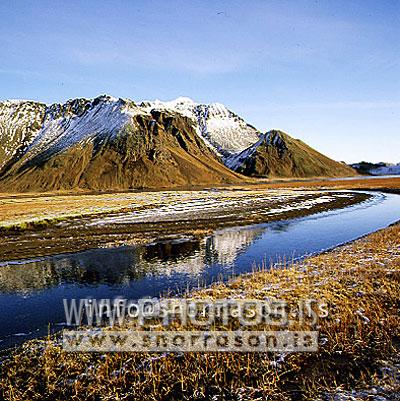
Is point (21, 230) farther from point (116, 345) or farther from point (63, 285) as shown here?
point (116, 345)

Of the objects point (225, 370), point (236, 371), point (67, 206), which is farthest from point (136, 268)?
point (67, 206)

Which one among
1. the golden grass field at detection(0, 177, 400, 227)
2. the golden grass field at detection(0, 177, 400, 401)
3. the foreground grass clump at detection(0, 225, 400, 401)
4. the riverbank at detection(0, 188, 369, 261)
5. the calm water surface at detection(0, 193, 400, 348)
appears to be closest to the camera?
the golden grass field at detection(0, 177, 400, 401)

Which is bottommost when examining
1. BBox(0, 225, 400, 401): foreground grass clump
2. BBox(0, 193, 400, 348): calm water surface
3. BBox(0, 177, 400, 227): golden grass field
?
BBox(0, 193, 400, 348): calm water surface

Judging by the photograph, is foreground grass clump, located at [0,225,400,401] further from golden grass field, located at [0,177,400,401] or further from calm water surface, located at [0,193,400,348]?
calm water surface, located at [0,193,400,348]

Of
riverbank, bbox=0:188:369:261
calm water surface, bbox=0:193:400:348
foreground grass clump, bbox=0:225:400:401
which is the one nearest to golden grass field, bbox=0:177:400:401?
foreground grass clump, bbox=0:225:400:401

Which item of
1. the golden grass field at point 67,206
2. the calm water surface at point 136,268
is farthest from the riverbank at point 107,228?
the calm water surface at point 136,268

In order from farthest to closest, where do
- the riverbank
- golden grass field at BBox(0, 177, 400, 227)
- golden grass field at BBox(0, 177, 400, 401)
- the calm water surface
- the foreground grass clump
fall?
golden grass field at BBox(0, 177, 400, 227), the riverbank, the calm water surface, the foreground grass clump, golden grass field at BBox(0, 177, 400, 401)

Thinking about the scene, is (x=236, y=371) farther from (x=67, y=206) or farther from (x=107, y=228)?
(x=67, y=206)

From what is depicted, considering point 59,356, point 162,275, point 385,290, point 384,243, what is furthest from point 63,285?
point 384,243

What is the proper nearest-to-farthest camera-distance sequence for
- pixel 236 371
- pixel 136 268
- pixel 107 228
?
pixel 236 371, pixel 136 268, pixel 107 228

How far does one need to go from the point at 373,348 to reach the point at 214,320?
523 cm

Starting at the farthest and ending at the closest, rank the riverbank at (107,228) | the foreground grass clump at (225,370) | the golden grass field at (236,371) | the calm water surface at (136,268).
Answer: the riverbank at (107,228), the calm water surface at (136,268), the foreground grass clump at (225,370), the golden grass field at (236,371)

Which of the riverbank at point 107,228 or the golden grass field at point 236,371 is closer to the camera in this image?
the golden grass field at point 236,371

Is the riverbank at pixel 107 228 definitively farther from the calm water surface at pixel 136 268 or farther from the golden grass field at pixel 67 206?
Result: the calm water surface at pixel 136 268
